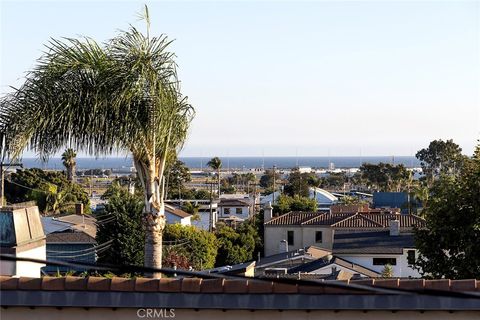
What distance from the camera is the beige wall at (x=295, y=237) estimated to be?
62562 millimetres

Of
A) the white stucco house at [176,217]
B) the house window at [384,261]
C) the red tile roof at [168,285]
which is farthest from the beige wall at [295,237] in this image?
the red tile roof at [168,285]

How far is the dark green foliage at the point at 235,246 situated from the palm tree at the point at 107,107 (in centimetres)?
4592

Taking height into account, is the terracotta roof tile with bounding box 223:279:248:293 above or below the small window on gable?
above

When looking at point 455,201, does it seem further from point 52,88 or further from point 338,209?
point 338,209

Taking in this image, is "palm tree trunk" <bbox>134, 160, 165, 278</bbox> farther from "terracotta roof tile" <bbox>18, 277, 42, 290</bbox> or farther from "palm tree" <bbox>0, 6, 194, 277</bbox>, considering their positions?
"terracotta roof tile" <bbox>18, 277, 42, 290</bbox>

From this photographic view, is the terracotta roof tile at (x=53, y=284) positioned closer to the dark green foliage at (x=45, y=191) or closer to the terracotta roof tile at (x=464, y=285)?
the terracotta roof tile at (x=464, y=285)

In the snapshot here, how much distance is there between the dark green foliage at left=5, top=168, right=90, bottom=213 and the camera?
76.6 m

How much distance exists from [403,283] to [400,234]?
42693mm

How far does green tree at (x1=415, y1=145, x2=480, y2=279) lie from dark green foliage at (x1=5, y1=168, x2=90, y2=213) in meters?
57.2

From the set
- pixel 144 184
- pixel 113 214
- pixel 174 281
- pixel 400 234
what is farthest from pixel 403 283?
pixel 400 234

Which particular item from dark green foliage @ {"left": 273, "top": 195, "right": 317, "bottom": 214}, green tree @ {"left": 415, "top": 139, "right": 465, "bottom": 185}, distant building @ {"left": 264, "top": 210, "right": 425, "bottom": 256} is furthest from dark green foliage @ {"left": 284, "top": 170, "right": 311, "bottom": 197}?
distant building @ {"left": 264, "top": 210, "right": 425, "bottom": 256}

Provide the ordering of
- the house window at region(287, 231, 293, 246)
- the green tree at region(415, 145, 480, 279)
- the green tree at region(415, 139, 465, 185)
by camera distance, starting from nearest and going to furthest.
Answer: the green tree at region(415, 145, 480, 279), the house window at region(287, 231, 293, 246), the green tree at region(415, 139, 465, 185)

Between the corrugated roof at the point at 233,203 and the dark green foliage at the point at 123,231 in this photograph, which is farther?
the corrugated roof at the point at 233,203

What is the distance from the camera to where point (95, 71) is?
12.8 m
